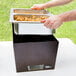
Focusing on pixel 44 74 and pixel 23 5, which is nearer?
pixel 44 74

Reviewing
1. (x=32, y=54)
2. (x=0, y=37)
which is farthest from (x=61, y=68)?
(x=0, y=37)

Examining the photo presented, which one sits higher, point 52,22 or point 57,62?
point 52,22

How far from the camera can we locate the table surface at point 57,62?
1.09 metres

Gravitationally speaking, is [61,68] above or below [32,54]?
below

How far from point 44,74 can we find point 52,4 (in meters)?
0.62

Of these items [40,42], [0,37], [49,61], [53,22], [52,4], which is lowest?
[0,37]

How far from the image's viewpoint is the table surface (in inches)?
42.8

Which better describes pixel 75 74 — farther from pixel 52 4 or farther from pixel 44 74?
pixel 52 4

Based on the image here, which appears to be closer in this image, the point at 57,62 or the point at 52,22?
the point at 52,22

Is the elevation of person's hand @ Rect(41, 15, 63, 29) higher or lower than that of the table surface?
higher

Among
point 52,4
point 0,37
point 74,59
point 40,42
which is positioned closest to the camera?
point 40,42

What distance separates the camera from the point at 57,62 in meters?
1.22

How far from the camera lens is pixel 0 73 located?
3.52 feet

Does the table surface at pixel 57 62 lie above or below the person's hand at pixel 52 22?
below
